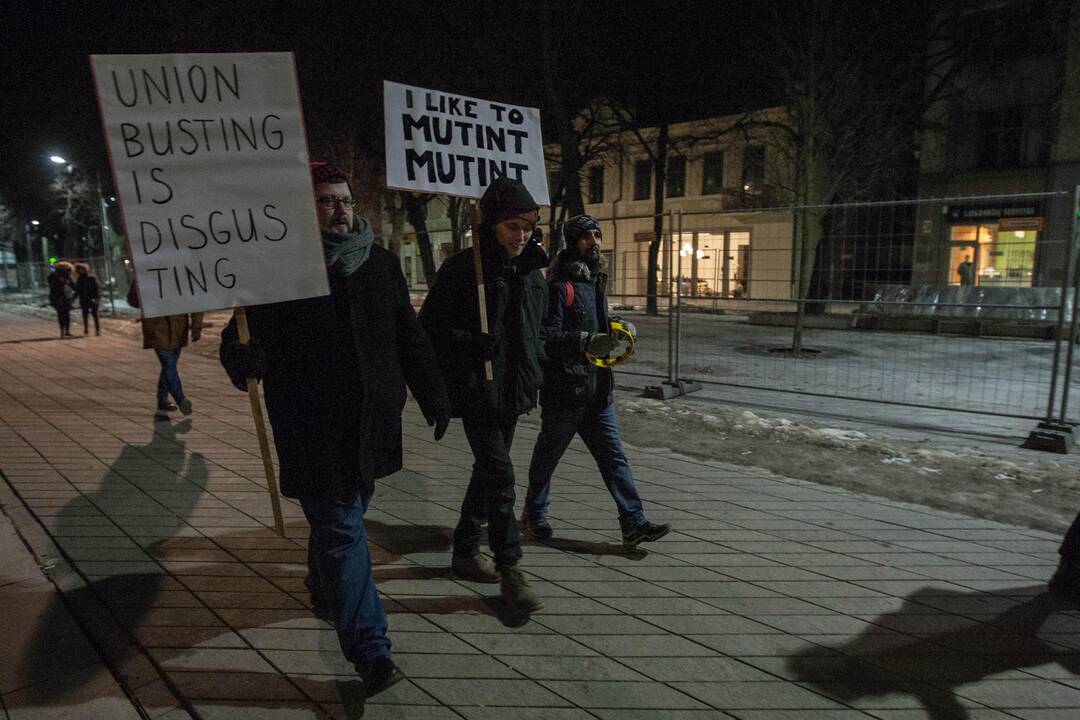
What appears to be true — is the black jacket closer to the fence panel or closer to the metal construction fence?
the metal construction fence

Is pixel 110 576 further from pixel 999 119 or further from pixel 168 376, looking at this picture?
pixel 999 119

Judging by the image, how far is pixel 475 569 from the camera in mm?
3658

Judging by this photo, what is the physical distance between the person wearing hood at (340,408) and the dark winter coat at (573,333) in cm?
125

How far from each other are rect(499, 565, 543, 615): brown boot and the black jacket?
0.74 meters

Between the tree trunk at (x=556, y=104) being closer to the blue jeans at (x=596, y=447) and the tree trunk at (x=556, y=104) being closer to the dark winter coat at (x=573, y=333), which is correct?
the dark winter coat at (x=573, y=333)

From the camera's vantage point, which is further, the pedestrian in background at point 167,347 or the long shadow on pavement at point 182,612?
the pedestrian in background at point 167,347

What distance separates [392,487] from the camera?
5141 mm

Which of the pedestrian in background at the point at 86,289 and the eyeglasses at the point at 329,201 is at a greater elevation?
the eyeglasses at the point at 329,201

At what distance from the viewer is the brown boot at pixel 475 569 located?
3.64 metres

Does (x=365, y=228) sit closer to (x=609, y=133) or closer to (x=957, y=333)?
(x=957, y=333)

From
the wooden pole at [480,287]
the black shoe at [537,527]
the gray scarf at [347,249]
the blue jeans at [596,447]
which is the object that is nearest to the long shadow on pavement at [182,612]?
the black shoe at [537,527]

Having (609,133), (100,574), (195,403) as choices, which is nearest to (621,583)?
(100,574)

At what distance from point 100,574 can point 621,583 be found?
2.69 m

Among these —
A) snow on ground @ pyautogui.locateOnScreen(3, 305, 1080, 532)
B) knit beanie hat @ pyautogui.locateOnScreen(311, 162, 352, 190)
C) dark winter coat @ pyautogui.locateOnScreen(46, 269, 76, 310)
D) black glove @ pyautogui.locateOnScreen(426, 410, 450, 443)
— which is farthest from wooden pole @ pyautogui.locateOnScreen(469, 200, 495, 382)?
dark winter coat @ pyautogui.locateOnScreen(46, 269, 76, 310)
